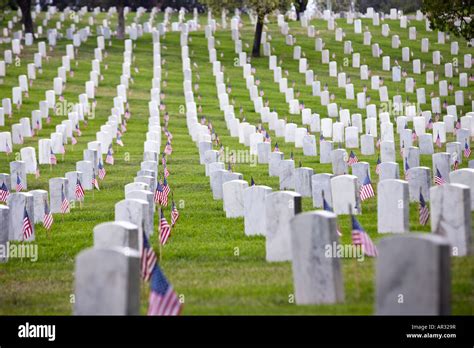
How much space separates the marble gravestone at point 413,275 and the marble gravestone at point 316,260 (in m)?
2.27

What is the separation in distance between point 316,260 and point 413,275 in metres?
2.88

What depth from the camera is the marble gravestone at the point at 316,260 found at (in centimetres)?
1476

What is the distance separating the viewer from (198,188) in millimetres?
30156

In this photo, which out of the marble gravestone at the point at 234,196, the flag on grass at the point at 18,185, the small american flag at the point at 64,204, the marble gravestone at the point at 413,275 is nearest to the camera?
the marble gravestone at the point at 413,275

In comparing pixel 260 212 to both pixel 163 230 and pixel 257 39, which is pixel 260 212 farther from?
pixel 257 39

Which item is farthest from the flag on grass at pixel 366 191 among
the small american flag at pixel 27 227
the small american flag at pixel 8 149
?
the small american flag at pixel 8 149

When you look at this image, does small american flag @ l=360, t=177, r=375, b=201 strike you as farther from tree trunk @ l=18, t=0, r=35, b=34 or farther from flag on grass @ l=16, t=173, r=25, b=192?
tree trunk @ l=18, t=0, r=35, b=34

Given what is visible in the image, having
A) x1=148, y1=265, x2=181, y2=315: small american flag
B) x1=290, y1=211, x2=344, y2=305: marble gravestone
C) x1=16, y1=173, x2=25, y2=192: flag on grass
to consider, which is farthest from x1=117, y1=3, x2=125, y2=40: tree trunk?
x1=148, y1=265, x2=181, y2=315: small american flag

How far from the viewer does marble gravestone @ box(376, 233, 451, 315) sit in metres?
12.0

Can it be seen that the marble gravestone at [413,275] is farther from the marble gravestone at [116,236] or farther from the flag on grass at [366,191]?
the flag on grass at [366,191]

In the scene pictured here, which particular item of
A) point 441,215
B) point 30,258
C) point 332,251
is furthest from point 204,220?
point 332,251

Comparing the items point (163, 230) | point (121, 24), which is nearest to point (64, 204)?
point (163, 230)

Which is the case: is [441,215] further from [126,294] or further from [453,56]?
[453,56]

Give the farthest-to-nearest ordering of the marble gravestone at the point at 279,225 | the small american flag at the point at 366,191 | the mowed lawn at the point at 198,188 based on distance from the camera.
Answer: the small american flag at the point at 366,191
the marble gravestone at the point at 279,225
the mowed lawn at the point at 198,188
